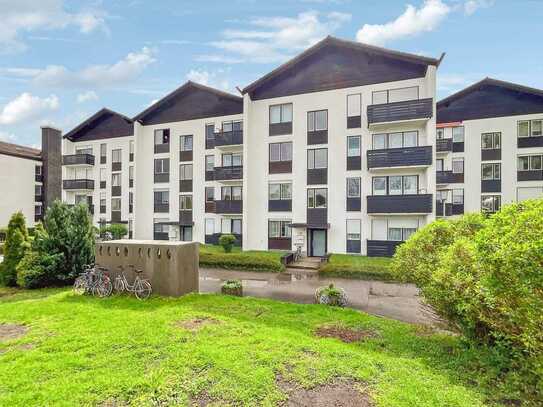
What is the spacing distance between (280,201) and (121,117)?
22.0m

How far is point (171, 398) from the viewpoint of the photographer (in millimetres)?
5156

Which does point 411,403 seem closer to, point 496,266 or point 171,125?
point 496,266

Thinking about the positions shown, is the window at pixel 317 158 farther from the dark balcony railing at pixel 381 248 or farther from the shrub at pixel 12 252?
the shrub at pixel 12 252

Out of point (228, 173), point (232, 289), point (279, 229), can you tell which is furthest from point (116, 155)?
point (232, 289)

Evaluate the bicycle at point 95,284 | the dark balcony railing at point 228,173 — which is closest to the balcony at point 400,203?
the dark balcony railing at point 228,173

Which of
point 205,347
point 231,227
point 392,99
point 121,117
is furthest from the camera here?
point 121,117

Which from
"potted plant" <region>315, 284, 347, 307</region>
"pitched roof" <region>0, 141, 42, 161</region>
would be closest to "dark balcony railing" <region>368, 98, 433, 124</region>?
"potted plant" <region>315, 284, 347, 307</region>

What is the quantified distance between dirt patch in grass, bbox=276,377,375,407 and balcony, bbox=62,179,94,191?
36698 mm

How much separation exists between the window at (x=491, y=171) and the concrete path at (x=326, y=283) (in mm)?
16860

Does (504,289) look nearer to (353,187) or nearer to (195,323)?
(195,323)

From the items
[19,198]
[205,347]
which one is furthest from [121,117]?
[205,347]

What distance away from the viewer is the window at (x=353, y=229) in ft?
72.4

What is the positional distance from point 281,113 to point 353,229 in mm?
10717

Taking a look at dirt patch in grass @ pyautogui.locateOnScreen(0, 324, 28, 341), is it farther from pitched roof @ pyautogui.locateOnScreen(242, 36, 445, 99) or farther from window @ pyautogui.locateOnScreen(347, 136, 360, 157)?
pitched roof @ pyautogui.locateOnScreen(242, 36, 445, 99)
